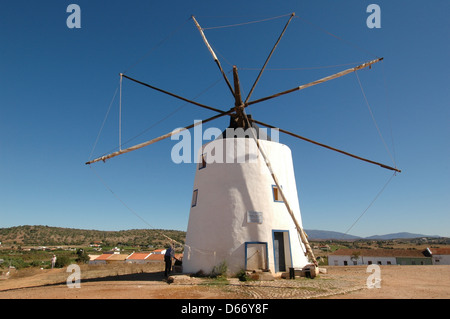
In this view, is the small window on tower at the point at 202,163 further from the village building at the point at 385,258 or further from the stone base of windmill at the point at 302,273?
the village building at the point at 385,258

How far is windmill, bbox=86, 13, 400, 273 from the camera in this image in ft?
38.1

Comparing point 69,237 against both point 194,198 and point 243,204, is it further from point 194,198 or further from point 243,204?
point 243,204

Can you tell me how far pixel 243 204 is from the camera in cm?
1211

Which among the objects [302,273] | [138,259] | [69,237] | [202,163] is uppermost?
[202,163]

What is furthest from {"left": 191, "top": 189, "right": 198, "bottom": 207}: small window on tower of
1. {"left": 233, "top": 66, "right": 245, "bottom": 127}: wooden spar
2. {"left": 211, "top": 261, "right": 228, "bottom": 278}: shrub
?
{"left": 233, "top": 66, "right": 245, "bottom": 127}: wooden spar

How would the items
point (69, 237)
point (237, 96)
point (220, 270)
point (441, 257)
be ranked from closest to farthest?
point (220, 270), point (237, 96), point (441, 257), point (69, 237)

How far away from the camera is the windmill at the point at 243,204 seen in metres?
11.6

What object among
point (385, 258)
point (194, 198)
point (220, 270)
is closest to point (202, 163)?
point (194, 198)

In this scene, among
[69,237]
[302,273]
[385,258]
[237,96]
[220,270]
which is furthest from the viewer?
[69,237]

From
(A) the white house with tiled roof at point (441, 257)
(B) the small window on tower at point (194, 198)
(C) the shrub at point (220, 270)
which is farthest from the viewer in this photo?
(A) the white house with tiled roof at point (441, 257)

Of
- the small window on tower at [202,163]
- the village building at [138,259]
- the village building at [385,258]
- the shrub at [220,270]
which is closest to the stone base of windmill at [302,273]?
the shrub at [220,270]
